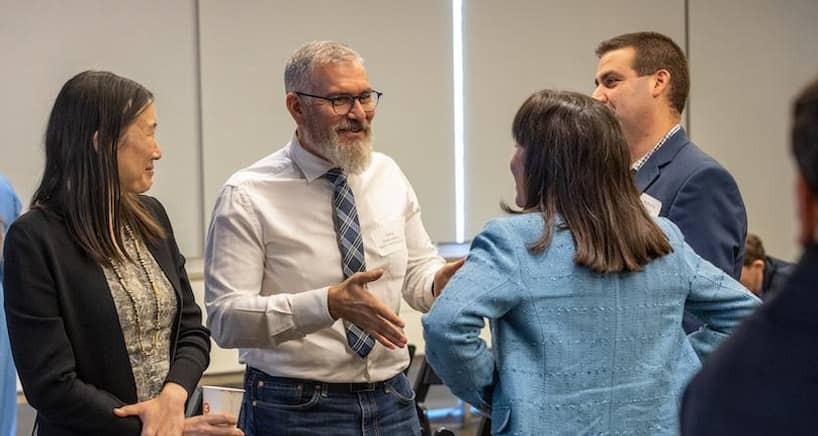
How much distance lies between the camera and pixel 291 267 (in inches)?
89.0

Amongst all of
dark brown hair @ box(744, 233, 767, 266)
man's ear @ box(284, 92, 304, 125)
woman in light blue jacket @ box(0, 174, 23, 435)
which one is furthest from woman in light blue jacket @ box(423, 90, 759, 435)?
dark brown hair @ box(744, 233, 767, 266)

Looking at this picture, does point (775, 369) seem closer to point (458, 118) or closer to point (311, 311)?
point (311, 311)

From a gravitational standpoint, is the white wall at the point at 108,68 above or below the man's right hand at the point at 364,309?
above

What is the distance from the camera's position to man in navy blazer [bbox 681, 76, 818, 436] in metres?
0.90

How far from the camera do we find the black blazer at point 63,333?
1954mm

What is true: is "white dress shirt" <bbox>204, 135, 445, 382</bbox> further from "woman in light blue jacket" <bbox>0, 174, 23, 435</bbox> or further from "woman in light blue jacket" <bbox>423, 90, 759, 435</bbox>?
"woman in light blue jacket" <bbox>0, 174, 23, 435</bbox>

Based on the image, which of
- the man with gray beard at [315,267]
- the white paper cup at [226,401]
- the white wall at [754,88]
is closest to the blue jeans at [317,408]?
the man with gray beard at [315,267]

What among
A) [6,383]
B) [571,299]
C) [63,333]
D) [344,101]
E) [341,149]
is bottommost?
[6,383]

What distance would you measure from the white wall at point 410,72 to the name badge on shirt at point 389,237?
7.31ft

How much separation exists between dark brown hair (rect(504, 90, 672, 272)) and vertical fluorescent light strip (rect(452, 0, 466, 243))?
3049mm

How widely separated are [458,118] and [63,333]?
3143 mm

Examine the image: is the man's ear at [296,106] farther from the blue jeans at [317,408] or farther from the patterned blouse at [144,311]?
the blue jeans at [317,408]

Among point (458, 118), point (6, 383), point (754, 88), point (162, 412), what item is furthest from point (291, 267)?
point (754, 88)

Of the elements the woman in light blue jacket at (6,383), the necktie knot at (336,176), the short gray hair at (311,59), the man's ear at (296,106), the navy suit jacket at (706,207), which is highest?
the short gray hair at (311,59)
